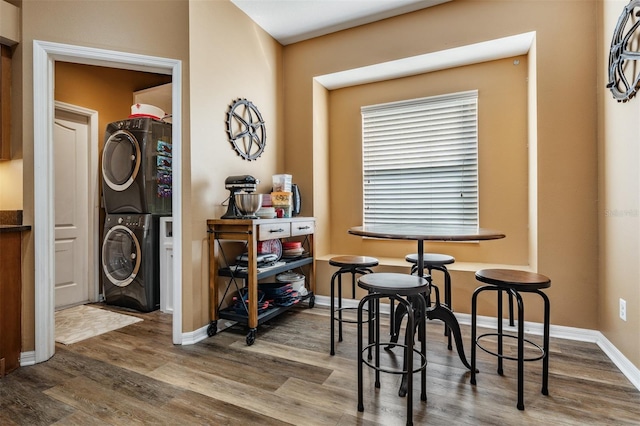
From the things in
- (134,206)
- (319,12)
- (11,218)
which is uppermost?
(319,12)

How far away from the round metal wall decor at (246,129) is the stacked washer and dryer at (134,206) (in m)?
1.09

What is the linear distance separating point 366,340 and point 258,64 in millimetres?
2807

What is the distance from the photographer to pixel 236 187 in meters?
2.78

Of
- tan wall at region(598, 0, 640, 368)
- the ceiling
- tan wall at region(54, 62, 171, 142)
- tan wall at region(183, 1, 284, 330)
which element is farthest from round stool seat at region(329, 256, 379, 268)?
tan wall at region(54, 62, 171, 142)

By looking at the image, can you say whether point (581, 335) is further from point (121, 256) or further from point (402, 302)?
point (121, 256)

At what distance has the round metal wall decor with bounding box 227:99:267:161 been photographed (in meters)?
3.01

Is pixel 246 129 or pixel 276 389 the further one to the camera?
pixel 246 129

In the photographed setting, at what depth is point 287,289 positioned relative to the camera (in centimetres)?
307

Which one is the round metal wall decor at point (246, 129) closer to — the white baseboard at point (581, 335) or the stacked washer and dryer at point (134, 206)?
the stacked washer and dryer at point (134, 206)

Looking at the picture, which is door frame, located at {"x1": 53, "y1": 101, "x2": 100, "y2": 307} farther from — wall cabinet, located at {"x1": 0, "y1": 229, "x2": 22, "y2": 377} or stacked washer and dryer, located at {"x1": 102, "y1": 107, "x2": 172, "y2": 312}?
wall cabinet, located at {"x1": 0, "y1": 229, "x2": 22, "y2": 377}

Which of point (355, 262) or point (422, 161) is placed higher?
point (422, 161)

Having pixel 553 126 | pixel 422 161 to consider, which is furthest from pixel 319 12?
pixel 553 126

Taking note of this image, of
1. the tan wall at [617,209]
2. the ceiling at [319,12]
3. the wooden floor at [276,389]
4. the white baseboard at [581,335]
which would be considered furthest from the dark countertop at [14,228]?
the tan wall at [617,209]

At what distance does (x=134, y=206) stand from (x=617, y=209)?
163 inches
